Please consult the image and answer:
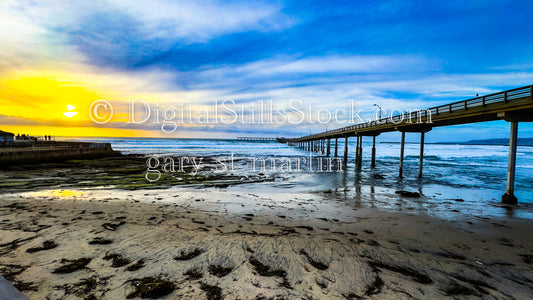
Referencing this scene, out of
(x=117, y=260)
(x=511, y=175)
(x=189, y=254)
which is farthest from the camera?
(x=511, y=175)

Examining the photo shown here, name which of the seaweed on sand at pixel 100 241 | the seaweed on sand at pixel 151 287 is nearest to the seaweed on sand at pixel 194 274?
the seaweed on sand at pixel 151 287

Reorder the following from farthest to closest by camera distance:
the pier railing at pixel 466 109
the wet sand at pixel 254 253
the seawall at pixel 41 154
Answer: the seawall at pixel 41 154 → the pier railing at pixel 466 109 → the wet sand at pixel 254 253

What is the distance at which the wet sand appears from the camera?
13.5 ft

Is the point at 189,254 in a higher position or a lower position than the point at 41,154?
lower

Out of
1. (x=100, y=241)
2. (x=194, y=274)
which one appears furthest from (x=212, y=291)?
(x=100, y=241)

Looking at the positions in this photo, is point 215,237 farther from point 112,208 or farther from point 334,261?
point 112,208

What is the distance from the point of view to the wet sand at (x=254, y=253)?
4.12 metres

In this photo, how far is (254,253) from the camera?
546 cm

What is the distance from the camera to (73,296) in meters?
3.75

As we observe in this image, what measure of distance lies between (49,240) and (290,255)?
5517 millimetres

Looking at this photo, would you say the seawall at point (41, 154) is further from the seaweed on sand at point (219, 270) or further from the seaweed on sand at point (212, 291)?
the seaweed on sand at point (212, 291)

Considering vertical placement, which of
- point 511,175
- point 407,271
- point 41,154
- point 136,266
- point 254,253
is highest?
point 41,154

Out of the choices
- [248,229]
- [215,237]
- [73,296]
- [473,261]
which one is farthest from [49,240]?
[473,261]

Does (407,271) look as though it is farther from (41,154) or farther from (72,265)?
(41,154)
